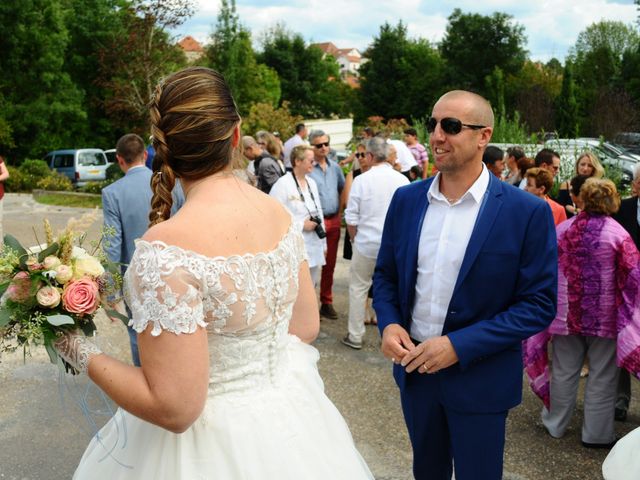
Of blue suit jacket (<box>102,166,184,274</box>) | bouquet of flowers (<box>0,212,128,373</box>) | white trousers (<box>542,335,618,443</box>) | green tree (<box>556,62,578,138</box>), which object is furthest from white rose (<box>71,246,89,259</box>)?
green tree (<box>556,62,578,138</box>)

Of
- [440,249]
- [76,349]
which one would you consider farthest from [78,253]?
[440,249]

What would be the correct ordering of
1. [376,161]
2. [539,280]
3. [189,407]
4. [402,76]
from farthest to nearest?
[402,76] < [376,161] < [539,280] < [189,407]

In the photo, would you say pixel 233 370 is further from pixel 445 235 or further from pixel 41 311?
pixel 445 235

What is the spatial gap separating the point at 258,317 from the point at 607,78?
47496 millimetres

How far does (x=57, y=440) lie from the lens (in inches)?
182

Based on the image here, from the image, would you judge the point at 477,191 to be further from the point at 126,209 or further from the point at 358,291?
the point at 358,291

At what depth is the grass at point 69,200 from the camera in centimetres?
1891

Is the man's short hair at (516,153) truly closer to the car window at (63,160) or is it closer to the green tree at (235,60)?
the car window at (63,160)

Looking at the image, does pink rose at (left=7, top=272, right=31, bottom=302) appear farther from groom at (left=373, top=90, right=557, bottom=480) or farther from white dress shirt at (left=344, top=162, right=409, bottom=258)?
white dress shirt at (left=344, top=162, right=409, bottom=258)

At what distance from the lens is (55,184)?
74.5ft

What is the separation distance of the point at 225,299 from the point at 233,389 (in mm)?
334

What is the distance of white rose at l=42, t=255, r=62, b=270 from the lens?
2066mm

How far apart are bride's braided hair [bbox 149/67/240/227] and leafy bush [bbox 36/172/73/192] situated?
2222cm

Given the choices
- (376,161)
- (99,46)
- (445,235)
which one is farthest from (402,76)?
(445,235)
